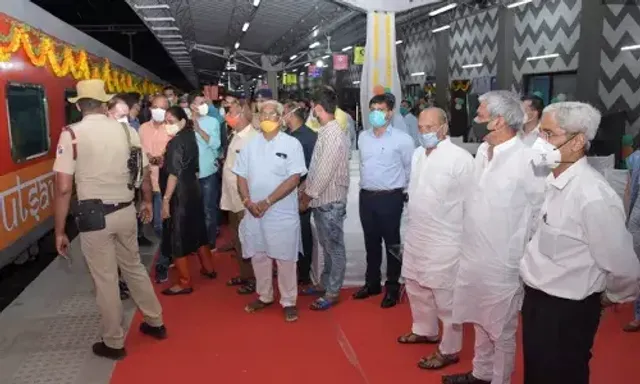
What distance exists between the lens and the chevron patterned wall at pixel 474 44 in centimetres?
1451

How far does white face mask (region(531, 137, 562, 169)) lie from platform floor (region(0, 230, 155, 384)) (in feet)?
9.06

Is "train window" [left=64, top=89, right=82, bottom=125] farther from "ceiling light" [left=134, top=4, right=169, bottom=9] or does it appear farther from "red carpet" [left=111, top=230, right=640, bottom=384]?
"red carpet" [left=111, top=230, right=640, bottom=384]

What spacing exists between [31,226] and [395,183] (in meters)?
3.86

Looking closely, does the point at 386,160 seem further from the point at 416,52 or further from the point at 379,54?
the point at 416,52

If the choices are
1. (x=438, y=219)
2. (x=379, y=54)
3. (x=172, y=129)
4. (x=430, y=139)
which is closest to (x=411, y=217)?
(x=438, y=219)

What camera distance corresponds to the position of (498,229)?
2.91 meters

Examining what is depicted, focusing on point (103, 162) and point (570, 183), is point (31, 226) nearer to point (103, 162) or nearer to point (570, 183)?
point (103, 162)

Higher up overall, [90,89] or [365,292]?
[90,89]

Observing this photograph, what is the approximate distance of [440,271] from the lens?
3527 mm

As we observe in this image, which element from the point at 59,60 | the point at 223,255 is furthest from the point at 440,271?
the point at 59,60

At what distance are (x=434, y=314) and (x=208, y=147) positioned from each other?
2.92m

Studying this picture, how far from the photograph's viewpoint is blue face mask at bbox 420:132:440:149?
11.6 feet

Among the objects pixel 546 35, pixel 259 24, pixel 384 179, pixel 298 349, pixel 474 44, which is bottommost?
pixel 298 349

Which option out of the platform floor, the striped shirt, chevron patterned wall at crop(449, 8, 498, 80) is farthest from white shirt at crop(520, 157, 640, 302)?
chevron patterned wall at crop(449, 8, 498, 80)
